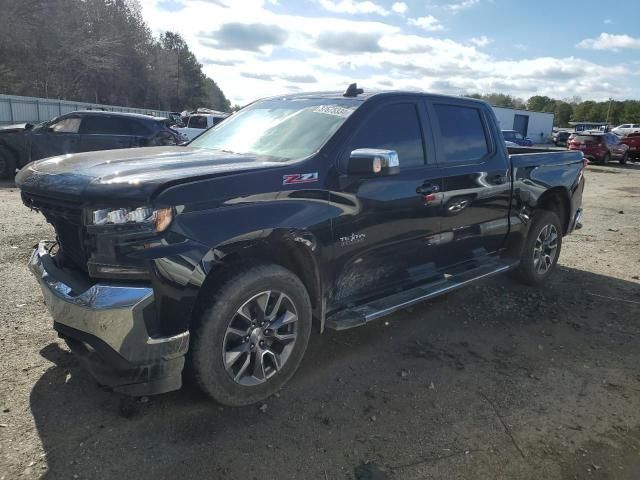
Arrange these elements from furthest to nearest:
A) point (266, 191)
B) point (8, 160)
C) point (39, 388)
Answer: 1. point (8, 160)
2. point (39, 388)
3. point (266, 191)

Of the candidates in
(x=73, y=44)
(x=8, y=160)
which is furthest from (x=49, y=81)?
(x=8, y=160)

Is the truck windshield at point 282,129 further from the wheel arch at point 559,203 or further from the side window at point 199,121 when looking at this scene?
the side window at point 199,121

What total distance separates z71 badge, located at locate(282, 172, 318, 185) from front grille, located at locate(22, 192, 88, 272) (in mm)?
1175

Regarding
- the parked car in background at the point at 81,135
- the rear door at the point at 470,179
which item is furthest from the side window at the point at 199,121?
the rear door at the point at 470,179

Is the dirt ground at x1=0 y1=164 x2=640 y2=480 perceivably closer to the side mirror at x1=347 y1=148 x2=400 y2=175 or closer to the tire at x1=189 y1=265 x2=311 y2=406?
the tire at x1=189 y1=265 x2=311 y2=406

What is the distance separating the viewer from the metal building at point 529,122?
5191 centimetres

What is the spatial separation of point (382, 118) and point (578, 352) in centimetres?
250

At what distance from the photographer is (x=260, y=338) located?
3170mm

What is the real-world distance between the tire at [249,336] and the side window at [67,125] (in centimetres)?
1031

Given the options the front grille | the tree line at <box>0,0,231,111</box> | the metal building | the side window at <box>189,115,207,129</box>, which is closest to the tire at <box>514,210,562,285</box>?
the front grille

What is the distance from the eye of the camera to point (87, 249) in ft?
9.13

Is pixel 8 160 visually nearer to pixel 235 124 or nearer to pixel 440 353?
pixel 235 124

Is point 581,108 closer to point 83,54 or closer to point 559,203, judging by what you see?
point 83,54

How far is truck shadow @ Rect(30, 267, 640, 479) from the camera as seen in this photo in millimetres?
2729
